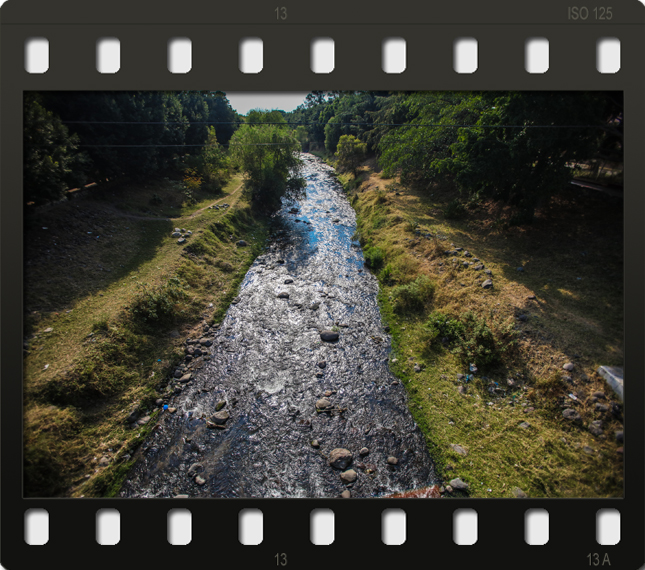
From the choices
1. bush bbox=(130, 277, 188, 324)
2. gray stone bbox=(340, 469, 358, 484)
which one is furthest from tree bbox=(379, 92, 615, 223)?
bush bbox=(130, 277, 188, 324)

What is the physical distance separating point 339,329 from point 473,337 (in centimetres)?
494

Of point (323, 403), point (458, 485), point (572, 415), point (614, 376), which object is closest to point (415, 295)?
point (323, 403)

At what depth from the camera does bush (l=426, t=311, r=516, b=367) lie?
31.2 feet

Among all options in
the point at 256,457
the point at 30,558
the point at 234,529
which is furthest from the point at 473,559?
the point at 30,558

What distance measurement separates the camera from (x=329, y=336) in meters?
11.8

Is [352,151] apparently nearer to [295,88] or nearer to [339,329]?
[339,329]

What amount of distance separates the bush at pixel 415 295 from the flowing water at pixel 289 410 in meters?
1.15

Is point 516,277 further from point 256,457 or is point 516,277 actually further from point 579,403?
point 256,457

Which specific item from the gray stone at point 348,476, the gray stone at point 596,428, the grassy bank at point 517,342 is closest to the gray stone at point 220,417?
the gray stone at point 348,476

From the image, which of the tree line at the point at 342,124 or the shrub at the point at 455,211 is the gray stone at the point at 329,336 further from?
the shrub at the point at 455,211

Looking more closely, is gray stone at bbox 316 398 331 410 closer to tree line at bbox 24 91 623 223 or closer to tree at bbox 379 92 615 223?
tree line at bbox 24 91 623 223

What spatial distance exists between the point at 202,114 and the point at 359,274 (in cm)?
2512

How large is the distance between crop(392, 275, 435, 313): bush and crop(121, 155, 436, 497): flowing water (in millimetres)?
1154
